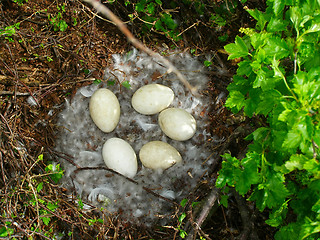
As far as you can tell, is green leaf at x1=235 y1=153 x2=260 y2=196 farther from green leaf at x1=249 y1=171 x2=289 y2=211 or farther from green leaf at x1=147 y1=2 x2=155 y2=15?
green leaf at x1=147 y1=2 x2=155 y2=15

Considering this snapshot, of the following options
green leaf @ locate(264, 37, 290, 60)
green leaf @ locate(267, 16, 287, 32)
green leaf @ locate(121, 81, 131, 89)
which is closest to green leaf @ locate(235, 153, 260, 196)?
green leaf @ locate(264, 37, 290, 60)

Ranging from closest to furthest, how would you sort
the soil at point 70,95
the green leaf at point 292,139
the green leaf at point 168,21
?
the green leaf at point 292,139 → the soil at point 70,95 → the green leaf at point 168,21

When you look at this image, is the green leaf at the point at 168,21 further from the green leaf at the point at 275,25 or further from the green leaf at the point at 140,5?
the green leaf at the point at 275,25

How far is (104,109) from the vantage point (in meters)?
2.00

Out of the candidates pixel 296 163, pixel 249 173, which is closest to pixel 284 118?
pixel 296 163

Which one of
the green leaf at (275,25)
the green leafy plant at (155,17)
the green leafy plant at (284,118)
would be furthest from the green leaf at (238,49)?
the green leafy plant at (155,17)

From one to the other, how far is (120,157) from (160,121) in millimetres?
356

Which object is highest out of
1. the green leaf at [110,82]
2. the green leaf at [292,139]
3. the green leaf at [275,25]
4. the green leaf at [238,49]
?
→ the green leaf at [275,25]

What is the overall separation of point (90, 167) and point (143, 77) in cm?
72

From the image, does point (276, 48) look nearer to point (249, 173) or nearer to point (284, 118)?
point (284, 118)

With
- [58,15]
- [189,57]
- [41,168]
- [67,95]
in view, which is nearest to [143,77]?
[189,57]

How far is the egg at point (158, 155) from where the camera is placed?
1.99 meters

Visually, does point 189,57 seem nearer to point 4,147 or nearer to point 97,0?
point 97,0

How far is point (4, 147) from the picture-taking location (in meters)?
1.79
